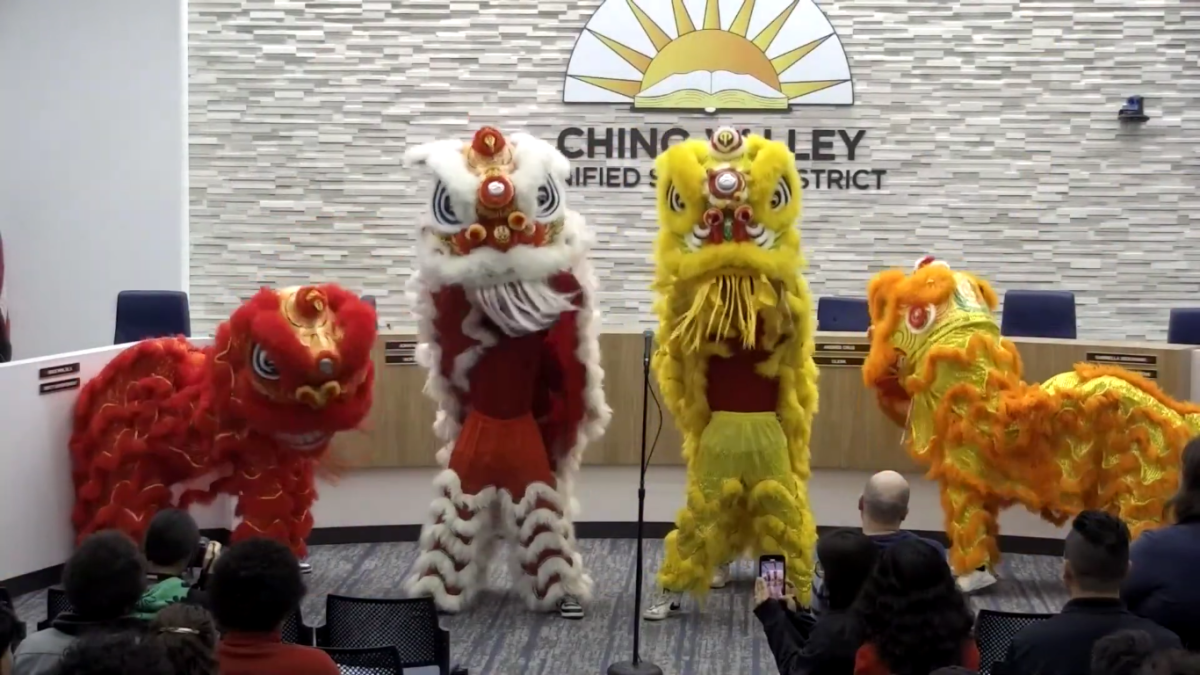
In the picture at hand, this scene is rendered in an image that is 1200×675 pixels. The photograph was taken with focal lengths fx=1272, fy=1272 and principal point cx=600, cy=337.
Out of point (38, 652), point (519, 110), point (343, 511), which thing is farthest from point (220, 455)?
point (519, 110)

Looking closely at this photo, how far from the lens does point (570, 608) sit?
5051mm

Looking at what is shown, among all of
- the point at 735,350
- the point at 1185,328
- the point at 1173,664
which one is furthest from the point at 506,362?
the point at 1185,328

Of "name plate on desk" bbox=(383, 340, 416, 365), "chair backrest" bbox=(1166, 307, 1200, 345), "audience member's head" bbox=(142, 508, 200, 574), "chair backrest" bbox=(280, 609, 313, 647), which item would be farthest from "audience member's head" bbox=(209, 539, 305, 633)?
"chair backrest" bbox=(1166, 307, 1200, 345)

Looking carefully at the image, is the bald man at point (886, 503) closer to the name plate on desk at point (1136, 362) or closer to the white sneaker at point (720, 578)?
the white sneaker at point (720, 578)

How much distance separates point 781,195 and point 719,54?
3.49 metres

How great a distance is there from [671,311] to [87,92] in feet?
16.8

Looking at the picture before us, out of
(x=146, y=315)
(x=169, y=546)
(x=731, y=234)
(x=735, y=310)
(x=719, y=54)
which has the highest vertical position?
(x=719, y=54)

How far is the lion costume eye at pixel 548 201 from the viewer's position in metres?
4.86

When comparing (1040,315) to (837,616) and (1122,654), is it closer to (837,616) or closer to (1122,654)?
(837,616)

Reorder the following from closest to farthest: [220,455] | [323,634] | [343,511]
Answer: [323,634] < [220,455] < [343,511]

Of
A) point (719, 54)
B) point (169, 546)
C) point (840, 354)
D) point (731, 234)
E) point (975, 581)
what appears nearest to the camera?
point (169, 546)

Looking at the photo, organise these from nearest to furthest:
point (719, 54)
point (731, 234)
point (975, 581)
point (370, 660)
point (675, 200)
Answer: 1. point (370, 660)
2. point (731, 234)
3. point (675, 200)
4. point (975, 581)
5. point (719, 54)

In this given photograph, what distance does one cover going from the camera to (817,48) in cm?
816

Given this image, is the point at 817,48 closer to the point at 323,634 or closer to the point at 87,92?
the point at 87,92
